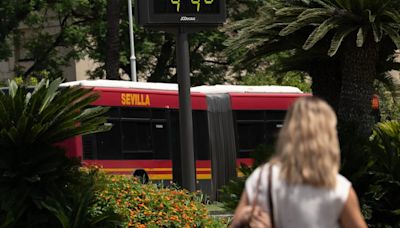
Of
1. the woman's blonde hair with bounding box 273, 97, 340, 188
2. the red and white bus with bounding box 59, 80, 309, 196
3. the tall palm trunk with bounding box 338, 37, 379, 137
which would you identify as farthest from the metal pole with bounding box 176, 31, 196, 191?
the red and white bus with bounding box 59, 80, 309, 196

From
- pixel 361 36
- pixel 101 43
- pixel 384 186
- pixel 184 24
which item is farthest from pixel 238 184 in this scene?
pixel 101 43

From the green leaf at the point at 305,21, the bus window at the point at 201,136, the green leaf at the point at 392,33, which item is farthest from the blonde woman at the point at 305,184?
the bus window at the point at 201,136

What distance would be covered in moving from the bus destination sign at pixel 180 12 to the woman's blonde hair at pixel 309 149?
718 centimetres

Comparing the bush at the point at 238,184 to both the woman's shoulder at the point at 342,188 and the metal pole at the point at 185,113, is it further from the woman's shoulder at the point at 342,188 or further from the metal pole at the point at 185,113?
the woman's shoulder at the point at 342,188

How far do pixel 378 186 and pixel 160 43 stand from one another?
34.3 m

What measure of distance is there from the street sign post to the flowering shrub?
16.2 inches

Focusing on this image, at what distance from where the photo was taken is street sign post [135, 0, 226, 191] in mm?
12891

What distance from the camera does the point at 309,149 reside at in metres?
5.80

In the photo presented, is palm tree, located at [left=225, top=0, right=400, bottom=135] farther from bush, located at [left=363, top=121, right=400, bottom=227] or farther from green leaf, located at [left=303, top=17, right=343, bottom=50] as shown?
bush, located at [left=363, top=121, right=400, bottom=227]

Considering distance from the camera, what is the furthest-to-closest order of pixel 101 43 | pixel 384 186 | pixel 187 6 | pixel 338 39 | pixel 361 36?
1. pixel 101 43
2. pixel 187 6
3. pixel 338 39
4. pixel 361 36
5. pixel 384 186

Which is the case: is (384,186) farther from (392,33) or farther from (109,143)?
(109,143)

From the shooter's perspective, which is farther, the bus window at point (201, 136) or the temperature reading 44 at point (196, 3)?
the bus window at point (201, 136)

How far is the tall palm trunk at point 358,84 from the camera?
12523 mm

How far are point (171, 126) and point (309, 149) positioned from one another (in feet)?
74.2
